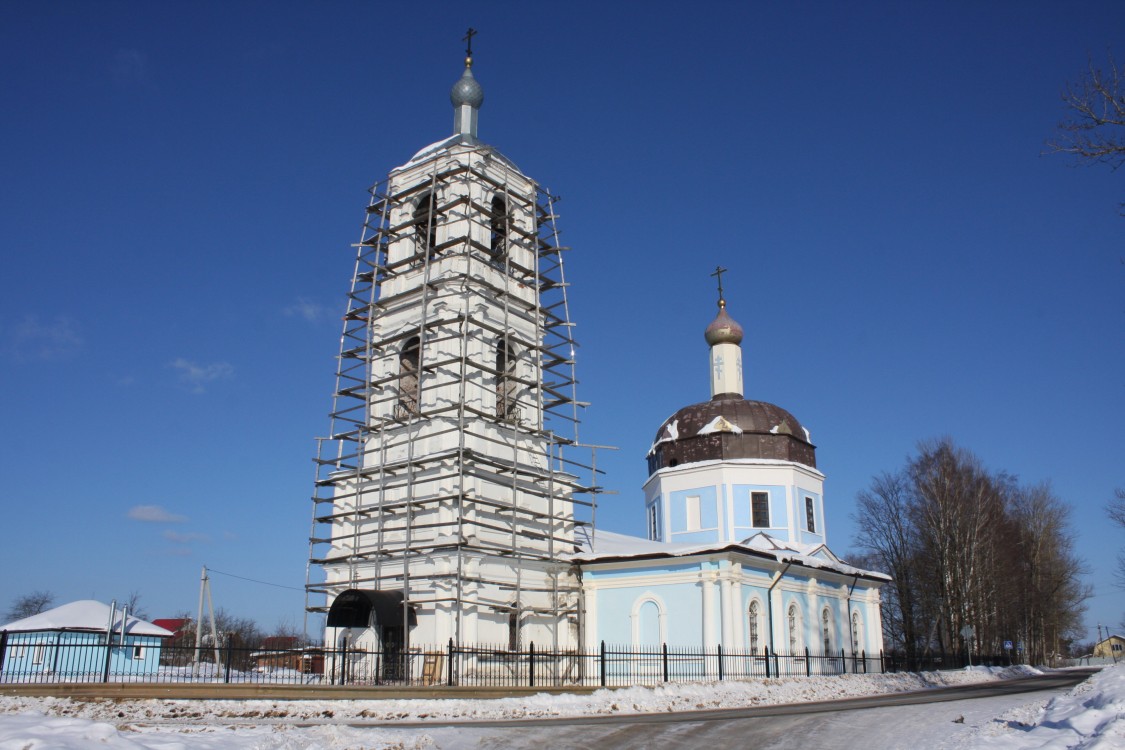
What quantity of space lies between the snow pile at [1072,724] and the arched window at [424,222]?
1777 centimetres

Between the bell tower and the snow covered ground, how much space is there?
5.75 metres

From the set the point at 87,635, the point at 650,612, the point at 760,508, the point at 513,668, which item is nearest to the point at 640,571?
the point at 650,612

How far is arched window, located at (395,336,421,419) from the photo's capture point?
2347 centimetres

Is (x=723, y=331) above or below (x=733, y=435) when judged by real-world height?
above

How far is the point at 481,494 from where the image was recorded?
864 inches

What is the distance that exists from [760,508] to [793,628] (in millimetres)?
7647

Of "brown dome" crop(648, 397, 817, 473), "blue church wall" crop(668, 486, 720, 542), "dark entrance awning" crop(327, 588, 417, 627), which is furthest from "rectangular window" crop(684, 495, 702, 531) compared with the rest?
"dark entrance awning" crop(327, 588, 417, 627)

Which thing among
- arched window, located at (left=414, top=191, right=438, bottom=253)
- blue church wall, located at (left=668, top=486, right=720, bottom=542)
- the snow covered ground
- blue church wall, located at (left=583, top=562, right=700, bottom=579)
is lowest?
the snow covered ground

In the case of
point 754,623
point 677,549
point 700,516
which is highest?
point 700,516

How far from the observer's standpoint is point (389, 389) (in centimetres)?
2392

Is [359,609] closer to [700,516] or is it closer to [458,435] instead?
[458,435]

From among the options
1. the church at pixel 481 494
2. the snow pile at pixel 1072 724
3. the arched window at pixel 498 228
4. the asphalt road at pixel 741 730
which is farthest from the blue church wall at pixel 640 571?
the snow pile at pixel 1072 724

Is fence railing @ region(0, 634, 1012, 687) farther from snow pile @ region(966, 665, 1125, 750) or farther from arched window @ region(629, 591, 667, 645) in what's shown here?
snow pile @ region(966, 665, 1125, 750)

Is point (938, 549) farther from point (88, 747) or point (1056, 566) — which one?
point (88, 747)
